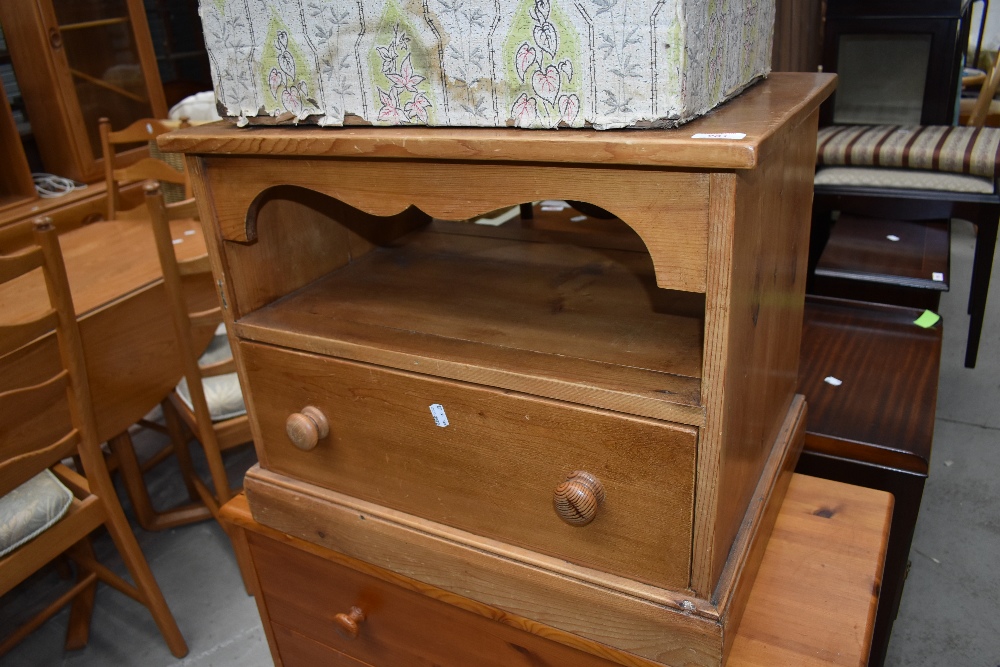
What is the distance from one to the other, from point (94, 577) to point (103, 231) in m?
1.10

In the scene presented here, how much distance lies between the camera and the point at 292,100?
758mm

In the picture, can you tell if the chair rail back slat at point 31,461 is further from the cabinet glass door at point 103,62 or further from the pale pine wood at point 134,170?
the cabinet glass door at point 103,62

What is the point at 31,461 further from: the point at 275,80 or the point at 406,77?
the point at 406,77

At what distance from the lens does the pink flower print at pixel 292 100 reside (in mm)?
753

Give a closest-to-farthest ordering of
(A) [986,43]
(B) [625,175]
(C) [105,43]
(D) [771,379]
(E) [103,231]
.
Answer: (B) [625,175], (D) [771,379], (E) [103,231], (C) [105,43], (A) [986,43]

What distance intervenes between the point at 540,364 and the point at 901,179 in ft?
6.52

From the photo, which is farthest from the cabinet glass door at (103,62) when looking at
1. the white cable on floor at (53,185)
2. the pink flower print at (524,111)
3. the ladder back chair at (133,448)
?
the pink flower print at (524,111)

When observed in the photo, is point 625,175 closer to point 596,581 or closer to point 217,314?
point 596,581

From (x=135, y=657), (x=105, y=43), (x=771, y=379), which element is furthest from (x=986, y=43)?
(x=135, y=657)

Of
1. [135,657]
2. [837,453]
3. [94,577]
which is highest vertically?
[837,453]

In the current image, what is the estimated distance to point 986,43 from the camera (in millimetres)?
5598

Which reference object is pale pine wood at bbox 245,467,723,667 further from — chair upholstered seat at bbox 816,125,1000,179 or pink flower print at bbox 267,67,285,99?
chair upholstered seat at bbox 816,125,1000,179

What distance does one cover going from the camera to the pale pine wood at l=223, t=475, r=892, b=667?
799mm

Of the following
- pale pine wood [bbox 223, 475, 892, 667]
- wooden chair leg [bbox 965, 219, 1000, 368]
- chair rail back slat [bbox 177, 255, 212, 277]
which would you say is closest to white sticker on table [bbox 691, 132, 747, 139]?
pale pine wood [bbox 223, 475, 892, 667]
